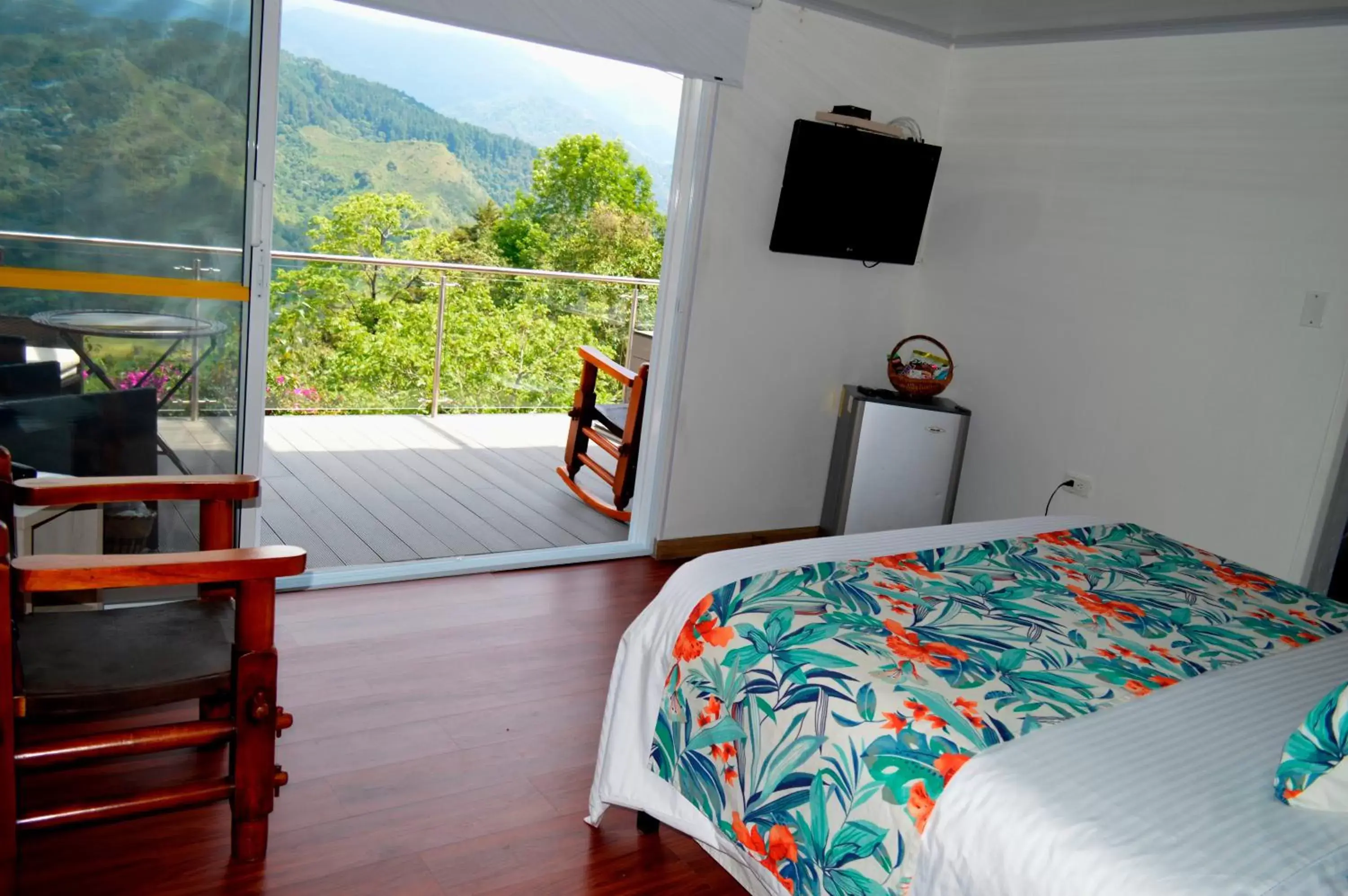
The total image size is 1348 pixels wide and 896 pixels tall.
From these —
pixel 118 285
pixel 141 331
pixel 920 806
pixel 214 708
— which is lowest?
pixel 214 708

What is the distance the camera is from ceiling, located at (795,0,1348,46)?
10.5 ft

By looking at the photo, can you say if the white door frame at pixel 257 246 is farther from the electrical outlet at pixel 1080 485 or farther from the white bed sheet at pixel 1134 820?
the electrical outlet at pixel 1080 485

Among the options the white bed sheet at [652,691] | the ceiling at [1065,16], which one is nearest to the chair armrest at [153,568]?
the white bed sheet at [652,691]

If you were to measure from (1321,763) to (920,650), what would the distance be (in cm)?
60

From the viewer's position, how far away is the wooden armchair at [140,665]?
1.72 meters

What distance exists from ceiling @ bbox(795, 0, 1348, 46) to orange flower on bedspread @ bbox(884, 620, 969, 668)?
101 inches

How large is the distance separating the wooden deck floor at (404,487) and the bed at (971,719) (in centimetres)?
181

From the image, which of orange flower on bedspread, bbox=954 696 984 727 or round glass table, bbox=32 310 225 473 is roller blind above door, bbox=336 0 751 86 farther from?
orange flower on bedspread, bbox=954 696 984 727

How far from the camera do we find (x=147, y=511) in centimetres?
283

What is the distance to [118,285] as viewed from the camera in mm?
2703

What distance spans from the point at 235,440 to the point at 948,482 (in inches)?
110

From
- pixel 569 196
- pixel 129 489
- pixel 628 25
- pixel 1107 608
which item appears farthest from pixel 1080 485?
pixel 569 196

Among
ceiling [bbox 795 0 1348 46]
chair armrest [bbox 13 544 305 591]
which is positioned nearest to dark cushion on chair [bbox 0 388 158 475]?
chair armrest [bbox 13 544 305 591]

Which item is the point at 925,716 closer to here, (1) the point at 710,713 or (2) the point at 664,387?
(1) the point at 710,713
